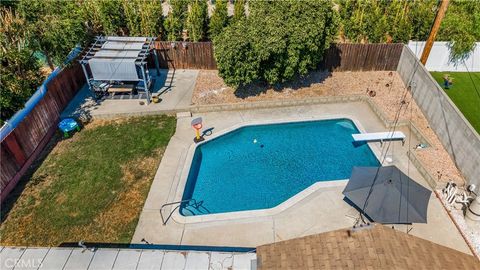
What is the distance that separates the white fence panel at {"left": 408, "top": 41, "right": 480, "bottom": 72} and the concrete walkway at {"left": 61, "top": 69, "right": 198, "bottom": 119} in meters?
18.9

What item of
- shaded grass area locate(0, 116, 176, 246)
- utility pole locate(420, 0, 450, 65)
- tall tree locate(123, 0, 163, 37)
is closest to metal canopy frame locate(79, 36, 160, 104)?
tall tree locate(123, 0, 163, 37)

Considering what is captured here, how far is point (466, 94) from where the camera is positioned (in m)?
24.2

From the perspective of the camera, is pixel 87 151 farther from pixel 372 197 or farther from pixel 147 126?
pixel 372 197

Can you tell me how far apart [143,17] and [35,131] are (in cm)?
1350

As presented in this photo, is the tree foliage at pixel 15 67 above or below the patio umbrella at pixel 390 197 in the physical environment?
above

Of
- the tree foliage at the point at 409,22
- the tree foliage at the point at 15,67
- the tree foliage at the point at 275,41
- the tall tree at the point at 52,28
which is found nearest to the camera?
the tree foliage at the point at 15,67

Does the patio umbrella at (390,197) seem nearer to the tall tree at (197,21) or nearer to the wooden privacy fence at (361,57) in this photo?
the wooden privacy fence at (361,57)

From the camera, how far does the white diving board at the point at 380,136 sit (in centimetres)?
2055

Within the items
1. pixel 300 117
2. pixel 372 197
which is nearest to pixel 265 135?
pixel 300 117

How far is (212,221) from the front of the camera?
638 inches

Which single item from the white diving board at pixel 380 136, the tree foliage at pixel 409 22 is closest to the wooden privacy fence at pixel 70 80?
the tree foliage at pixel 409 22

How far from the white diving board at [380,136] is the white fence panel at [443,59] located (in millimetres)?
10275

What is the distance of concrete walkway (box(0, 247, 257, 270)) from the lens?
13.3m

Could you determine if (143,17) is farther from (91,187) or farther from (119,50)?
(91,187)
